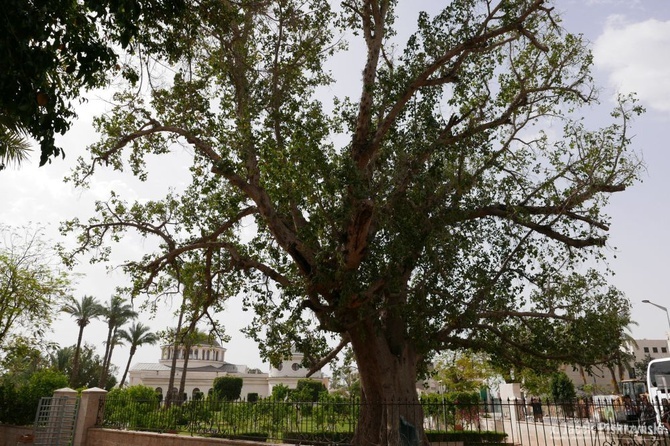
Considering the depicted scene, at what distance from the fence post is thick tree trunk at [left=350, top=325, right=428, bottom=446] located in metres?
9.53

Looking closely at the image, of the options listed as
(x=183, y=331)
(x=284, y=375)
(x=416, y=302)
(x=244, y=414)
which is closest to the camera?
(x=416, y=302)

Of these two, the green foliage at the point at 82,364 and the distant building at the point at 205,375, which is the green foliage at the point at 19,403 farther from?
the distant building at the point at 205,375

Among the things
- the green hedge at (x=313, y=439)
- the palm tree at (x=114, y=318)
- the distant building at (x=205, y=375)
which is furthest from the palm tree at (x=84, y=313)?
the green hedge at (x=313, y=439)

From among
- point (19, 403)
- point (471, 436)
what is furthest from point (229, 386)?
point (471, 436)

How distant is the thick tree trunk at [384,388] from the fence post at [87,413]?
31.3 ft

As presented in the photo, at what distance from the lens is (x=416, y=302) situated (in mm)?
10992

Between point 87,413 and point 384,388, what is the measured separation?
10.5 m

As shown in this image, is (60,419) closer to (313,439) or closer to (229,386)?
(313,439)

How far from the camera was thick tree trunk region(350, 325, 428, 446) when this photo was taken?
11375 mm

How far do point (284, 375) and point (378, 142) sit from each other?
6563 centimetres

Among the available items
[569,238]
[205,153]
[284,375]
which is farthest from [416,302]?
[284,375]

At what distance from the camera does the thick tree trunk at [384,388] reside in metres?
11.4

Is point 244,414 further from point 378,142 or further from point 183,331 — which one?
point 378,142

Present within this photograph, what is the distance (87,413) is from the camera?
54.2ft
